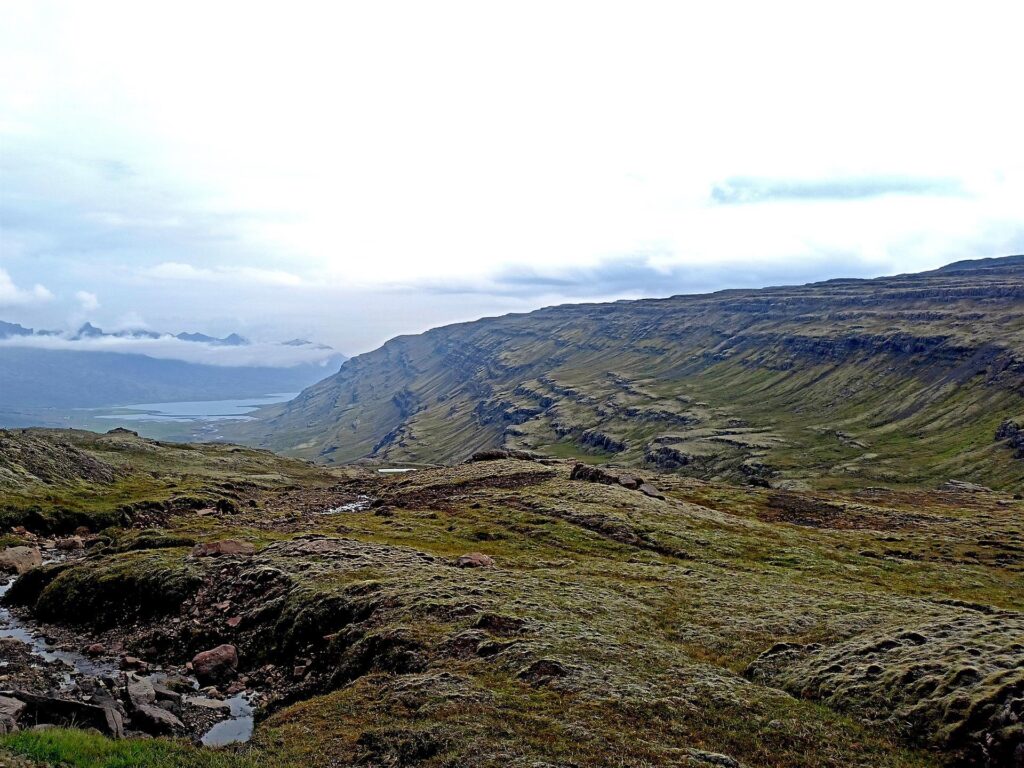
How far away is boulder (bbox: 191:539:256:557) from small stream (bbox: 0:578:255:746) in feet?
43.4

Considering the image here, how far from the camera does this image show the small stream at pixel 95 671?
3055 cm

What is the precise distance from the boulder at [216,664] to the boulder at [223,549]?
17410 mm

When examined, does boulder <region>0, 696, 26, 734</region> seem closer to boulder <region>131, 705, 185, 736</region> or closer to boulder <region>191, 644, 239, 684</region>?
boulder <region>131, 705, 185, 736</region>

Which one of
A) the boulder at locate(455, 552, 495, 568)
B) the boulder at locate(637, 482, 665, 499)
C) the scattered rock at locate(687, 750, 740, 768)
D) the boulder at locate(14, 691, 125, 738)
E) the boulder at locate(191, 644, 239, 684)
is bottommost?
the boulder at locate(637, 482, 665, 499)

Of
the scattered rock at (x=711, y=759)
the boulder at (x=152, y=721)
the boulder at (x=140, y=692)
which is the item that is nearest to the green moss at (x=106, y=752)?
the boulder at (x=152, y=721)

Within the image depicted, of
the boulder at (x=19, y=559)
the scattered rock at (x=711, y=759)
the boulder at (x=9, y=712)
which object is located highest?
the boulder at (x=9, y=712)

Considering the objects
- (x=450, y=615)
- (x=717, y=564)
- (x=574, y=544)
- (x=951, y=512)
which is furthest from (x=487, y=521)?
(x=951, y=512)

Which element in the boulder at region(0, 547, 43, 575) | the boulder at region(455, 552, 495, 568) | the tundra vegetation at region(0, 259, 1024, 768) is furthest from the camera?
the boulder at region(0, 547, 43, 575)

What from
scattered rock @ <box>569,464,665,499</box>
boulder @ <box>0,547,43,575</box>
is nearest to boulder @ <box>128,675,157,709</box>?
boulder @ <box>0,547,43,575</box>

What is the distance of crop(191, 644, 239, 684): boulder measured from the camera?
124 feet

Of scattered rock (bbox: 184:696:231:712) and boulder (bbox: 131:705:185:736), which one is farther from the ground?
boulder (bbox: 131:705:185:736)

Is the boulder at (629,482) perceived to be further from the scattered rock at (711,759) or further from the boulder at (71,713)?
the boulder at (71,713)

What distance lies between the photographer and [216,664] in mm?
38406

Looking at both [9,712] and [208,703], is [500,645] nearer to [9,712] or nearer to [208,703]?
[208,703]
